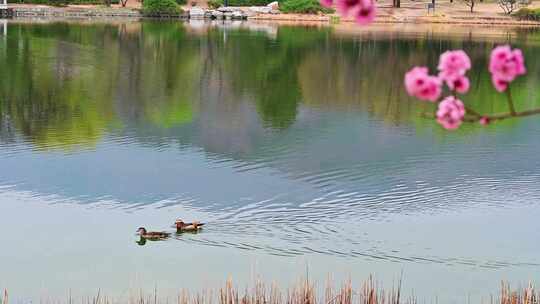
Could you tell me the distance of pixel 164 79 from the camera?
140ft

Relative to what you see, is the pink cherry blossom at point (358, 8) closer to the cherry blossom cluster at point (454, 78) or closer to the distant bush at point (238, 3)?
the cherry blossom cluster at point (454, 78)

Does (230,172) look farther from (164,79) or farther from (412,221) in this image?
(164,79)

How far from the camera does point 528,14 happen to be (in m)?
95.8

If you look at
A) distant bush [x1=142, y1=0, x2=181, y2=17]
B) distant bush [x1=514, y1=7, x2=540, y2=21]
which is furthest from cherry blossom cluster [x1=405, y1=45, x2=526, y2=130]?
distant bush [x1=514, y1=7, x2=540, y2=21]

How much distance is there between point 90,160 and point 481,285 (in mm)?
11575

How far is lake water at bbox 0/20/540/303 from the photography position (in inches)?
597

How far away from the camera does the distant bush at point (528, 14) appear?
9544cm

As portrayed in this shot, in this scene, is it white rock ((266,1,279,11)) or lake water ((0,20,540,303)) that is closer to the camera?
lake water ((0,20,540,303))

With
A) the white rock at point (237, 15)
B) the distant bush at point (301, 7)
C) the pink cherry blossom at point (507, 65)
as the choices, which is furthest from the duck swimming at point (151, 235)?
the distant bush at point (301, 7)

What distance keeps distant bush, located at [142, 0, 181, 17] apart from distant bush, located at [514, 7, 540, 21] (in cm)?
3292

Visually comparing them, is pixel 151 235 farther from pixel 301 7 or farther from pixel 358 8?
pixel 301 7

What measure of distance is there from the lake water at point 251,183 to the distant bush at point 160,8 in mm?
51142

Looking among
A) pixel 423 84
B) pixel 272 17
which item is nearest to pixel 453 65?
pixel 423 84

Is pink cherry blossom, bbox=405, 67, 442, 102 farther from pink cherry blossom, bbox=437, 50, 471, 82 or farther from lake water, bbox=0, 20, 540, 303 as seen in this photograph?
lake water, bbox=0, 20, 540, 303
